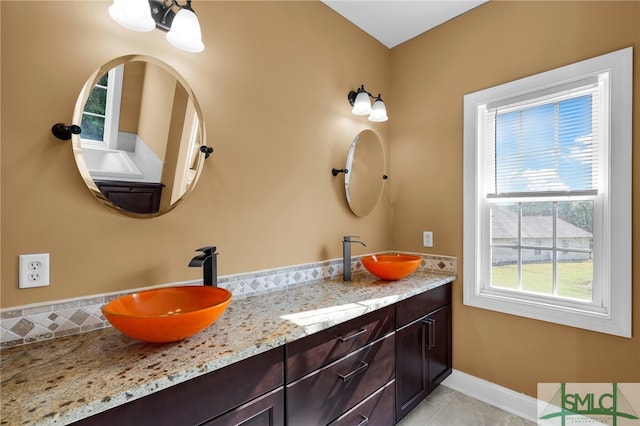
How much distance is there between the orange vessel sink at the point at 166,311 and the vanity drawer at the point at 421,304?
3.54 feet

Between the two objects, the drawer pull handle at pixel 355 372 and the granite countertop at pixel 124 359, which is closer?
the granite countertop at pixel 124 359

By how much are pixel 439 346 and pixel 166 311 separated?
1844mm

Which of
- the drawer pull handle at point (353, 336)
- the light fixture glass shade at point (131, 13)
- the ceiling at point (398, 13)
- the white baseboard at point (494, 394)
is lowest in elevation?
the white baseboard at point (494, 394)

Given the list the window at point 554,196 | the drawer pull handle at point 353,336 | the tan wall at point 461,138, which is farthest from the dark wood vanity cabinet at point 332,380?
the window at point 554,196

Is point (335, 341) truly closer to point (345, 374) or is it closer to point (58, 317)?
point (345, 374)

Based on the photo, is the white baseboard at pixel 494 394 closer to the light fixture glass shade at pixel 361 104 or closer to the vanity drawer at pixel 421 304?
the vanity drawer at pixel 421 304

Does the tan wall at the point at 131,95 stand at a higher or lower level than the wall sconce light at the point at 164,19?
lower

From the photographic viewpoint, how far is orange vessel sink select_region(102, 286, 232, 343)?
959 mm

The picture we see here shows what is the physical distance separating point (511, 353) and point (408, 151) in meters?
1.69

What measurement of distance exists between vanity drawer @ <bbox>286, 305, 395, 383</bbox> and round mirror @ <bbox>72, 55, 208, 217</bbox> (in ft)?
2.88

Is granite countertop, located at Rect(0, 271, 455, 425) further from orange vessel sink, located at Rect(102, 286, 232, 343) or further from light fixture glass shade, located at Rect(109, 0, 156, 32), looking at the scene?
light fixture glass shade, located at Rect(109, 0, 156, 32)

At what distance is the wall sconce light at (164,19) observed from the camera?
3.81 feet

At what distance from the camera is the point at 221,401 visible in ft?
3.28

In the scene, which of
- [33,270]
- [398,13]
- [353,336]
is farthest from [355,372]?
[398,13]
